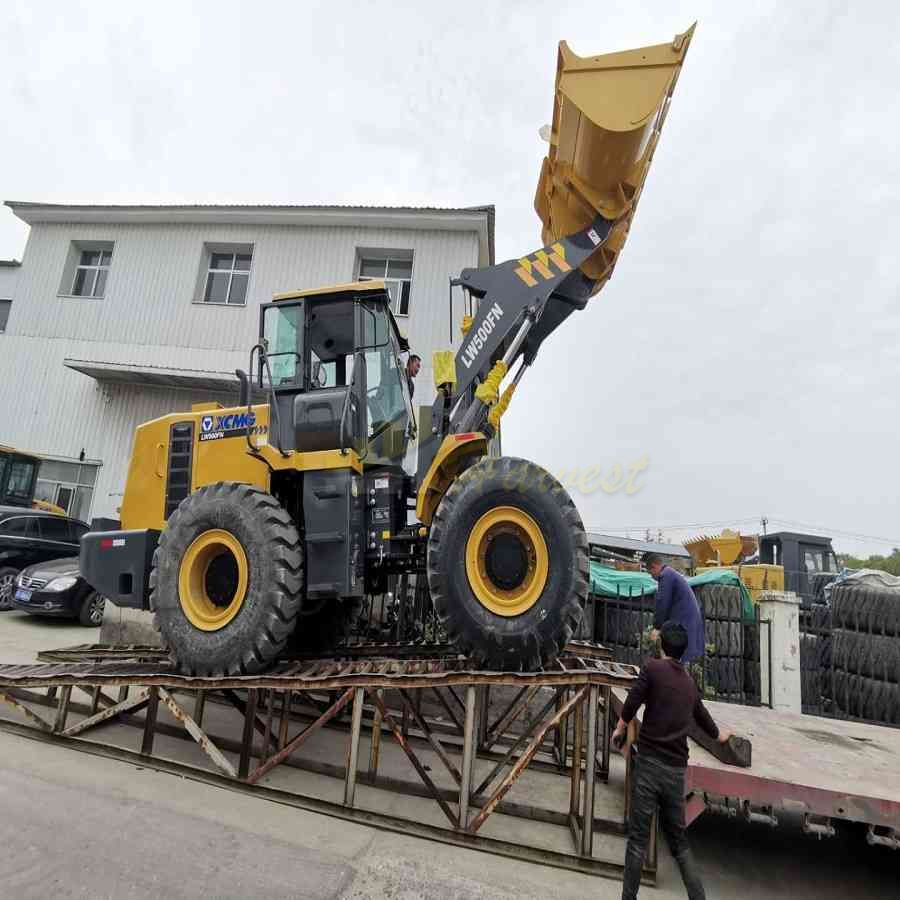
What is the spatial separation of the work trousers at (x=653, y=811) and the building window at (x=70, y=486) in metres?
14.4

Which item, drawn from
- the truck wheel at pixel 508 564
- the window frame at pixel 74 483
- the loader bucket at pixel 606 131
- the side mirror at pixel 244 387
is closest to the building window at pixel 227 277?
the window frame at pixel 74 483

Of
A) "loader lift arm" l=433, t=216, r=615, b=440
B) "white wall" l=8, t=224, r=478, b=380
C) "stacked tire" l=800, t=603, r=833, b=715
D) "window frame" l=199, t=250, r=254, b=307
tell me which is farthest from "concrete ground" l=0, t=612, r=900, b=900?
"window frame" l=199, t=250, r=254, b=307

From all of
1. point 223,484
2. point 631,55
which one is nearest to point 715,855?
point 223,484

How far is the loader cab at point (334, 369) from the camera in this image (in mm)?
4641

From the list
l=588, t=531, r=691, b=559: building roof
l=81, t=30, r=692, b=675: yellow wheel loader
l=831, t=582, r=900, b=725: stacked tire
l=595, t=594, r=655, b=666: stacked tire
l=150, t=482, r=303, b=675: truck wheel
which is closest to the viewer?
l=81, t=30, r=692, b=675: yellow wheel loader

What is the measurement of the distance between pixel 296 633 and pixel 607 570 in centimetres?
451

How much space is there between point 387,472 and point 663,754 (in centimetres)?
277

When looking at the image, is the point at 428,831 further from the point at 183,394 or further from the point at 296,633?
the point at 183,394

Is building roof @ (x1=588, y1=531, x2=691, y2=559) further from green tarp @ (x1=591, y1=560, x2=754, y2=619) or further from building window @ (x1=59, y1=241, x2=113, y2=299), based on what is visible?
building window @ (x1=59, y1=241, x2=113, y2=299)

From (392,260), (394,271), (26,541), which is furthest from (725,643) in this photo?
(26,541)

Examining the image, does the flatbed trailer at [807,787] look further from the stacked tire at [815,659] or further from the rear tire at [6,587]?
the rear tire at [6,587]

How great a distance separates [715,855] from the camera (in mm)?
4105

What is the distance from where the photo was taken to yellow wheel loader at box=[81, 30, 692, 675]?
391 cm

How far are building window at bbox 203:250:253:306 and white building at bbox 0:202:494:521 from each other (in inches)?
1.1
